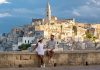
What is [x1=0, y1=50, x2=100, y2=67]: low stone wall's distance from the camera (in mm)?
18094

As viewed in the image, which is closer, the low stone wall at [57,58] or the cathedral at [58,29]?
the low stone wall at [57,58]

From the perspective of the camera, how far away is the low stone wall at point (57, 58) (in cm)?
1809

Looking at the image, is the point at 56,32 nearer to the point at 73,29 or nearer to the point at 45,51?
the point at 73,29

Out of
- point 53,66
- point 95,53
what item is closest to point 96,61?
point 95,53

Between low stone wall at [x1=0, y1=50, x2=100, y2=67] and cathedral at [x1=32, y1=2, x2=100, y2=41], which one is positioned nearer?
low stone wall at [x1=0, y1=50, x2=100, y2=67]

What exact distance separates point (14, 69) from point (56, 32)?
5463 inches

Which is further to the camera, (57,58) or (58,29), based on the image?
(58,29)

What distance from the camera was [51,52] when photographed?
A: 17797 mm

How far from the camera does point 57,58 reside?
18344mm

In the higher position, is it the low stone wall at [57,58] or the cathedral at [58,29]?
the cathedral at [58,29]

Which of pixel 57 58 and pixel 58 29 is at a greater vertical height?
pixel 58 29

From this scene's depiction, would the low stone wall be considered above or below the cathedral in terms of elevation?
below

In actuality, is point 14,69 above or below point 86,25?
below

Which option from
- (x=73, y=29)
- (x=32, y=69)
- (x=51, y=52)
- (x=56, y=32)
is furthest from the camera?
(x=73, y=29)
